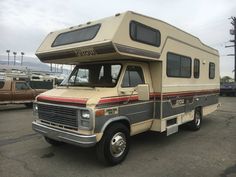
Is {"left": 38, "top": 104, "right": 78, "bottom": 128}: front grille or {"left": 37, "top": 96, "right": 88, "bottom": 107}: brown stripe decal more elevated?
{"left": 37, "top": 96, "right": 88, "bottom": 107}: brown stripe decal

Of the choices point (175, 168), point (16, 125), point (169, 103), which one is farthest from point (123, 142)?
point (16, 125)

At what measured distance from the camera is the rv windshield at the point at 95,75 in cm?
598

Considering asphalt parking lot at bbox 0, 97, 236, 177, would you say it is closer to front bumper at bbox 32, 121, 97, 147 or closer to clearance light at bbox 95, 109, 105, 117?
front bumper at bbox 32, 121, 97, 147

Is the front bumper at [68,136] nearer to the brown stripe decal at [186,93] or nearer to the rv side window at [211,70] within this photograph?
the brown stripe decal at [186,93]

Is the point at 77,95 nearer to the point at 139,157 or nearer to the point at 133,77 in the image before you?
the point at 133,77

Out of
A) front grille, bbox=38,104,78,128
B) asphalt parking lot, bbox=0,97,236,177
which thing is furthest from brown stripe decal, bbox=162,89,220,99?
front grille, bbox=38,104,78,128

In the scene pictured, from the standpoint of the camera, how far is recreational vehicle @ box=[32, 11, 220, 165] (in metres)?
5.27

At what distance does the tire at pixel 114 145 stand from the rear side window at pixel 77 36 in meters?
2.02

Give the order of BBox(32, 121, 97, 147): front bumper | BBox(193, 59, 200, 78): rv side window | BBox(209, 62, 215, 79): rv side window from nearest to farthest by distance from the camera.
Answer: BBox(32, 121, 97, 147): front bumper, BBox(193, 59, 200, 78): rv side window, BBox(209, 62, 215, 79): rv side window

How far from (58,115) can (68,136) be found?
0.59 meters

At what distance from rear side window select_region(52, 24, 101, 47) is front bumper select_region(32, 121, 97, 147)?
204 centimetres

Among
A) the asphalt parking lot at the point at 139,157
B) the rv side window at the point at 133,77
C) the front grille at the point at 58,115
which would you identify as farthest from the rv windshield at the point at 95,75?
the asphalt parking lot at the point at 139,157

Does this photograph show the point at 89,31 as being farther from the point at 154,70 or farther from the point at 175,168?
the point at 175,168

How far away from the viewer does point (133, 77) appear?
20.3 feet
